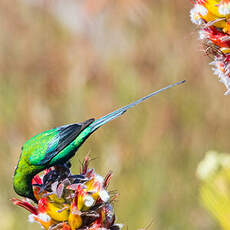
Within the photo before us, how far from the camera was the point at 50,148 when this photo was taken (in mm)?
1966

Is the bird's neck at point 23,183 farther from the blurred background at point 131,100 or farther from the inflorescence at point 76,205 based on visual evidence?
the blurred background at point 131,100

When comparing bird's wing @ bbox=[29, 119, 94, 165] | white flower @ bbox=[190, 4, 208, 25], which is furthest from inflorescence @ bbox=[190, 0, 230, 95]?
bird's wing @ bbox=[29, 119, 94, 165]

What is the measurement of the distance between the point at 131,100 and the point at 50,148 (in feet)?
6.78

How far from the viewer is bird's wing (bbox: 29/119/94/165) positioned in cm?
193

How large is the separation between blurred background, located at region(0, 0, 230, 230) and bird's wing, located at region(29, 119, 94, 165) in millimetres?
1620

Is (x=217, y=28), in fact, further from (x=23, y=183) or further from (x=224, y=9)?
(x=23, y=183)

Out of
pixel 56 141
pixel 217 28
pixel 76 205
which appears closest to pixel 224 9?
pixel 217 28

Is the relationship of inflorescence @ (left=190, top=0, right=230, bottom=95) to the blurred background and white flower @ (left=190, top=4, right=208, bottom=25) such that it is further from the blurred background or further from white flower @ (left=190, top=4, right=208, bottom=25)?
the blurred background

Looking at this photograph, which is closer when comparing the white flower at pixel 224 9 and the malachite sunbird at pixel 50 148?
the white flower at pixel 224 9

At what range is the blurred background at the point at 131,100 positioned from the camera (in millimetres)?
3756

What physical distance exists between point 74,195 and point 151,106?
8.29 ft

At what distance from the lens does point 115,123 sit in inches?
166

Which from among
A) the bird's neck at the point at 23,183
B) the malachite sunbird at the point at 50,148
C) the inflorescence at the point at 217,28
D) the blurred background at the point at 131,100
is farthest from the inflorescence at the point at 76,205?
the blurred background at the point at 131,100

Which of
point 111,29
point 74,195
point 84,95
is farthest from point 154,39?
point 74,195
